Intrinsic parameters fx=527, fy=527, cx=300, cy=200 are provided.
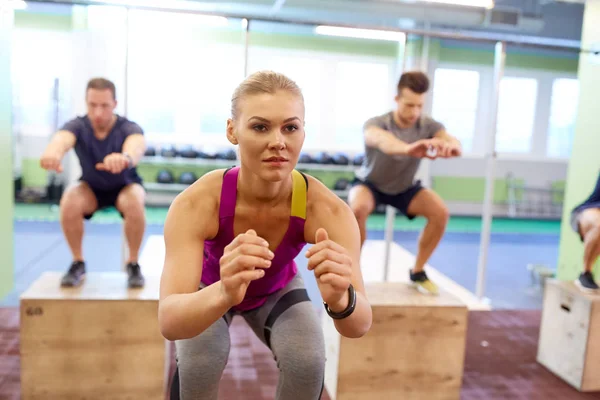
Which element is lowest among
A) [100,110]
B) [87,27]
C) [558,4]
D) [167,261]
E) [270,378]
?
[270,378]

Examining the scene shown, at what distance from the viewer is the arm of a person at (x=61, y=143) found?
2.56 metres

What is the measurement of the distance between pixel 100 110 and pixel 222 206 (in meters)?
1.51

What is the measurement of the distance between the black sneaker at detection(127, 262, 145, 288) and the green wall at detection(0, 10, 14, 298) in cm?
167

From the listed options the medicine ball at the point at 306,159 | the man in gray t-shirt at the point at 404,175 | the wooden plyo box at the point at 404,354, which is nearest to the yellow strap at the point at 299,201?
the wooden plyo box at the point at 404,354

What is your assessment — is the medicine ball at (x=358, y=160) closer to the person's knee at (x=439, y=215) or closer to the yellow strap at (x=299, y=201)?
the person's knee at (x=439, y=215)

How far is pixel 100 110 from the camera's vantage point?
9.07 feet

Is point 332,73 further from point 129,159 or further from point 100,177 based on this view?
point 129,159

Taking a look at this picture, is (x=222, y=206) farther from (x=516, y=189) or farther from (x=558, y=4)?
(x=516, y=189)

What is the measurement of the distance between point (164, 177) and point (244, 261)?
7422 mm

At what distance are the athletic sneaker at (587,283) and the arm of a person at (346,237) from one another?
2211mm

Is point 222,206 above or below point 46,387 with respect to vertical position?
above

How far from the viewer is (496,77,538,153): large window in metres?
9.47

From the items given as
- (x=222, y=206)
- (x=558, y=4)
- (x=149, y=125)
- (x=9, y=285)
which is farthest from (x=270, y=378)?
(x=149, y=125)

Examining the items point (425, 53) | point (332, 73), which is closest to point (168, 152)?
point (332, 73)
